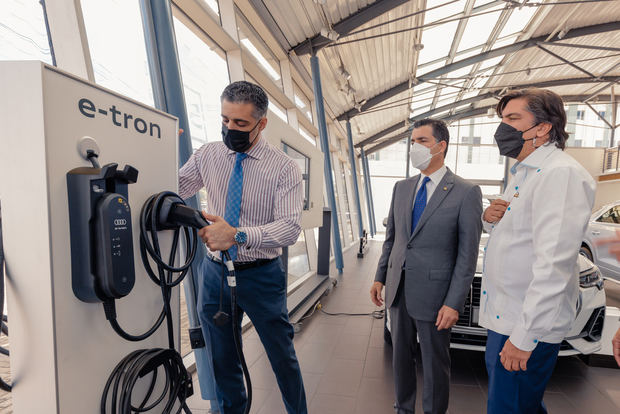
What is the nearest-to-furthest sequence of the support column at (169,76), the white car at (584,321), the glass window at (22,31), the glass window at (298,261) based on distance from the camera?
the glass window at (22,31)
the support column at (169,76)
the white car at (584,321)
the glass window at (298,261)

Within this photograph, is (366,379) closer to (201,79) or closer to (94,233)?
(94,233)

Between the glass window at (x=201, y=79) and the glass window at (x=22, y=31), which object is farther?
the glass window at (x=201, y=79)

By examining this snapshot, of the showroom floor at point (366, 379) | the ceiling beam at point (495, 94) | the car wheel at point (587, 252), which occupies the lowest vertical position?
the showroom floor at point (366, 379)

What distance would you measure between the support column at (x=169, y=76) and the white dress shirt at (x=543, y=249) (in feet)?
5.26

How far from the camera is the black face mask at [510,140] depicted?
131 centimetres

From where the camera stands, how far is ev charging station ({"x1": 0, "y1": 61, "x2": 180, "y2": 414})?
0.73m

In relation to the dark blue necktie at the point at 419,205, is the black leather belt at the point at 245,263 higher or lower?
lower

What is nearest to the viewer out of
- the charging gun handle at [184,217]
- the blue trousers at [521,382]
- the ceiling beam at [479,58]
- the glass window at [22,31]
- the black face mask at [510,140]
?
the charging gun handle at [184,217]

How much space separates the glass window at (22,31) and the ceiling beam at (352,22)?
4719 millimetres

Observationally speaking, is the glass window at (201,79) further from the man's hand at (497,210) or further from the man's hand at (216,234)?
the man's hand at (497,210)

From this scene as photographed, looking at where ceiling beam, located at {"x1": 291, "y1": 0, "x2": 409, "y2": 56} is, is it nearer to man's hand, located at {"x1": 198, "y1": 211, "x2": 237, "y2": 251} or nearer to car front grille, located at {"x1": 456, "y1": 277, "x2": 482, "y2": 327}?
car front grille, located at {"x1": 456, "y1": 277, "x2": 482, "y2": 327}

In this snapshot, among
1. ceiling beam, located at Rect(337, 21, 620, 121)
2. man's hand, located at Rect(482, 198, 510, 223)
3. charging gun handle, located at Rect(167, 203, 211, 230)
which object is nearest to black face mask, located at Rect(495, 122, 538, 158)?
man's hand, located at Rect(482, 198, 510, 223)

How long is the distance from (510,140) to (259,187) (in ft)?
3.50

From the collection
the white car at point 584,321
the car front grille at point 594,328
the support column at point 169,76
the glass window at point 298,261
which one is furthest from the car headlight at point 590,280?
the glass window at point 298,261
